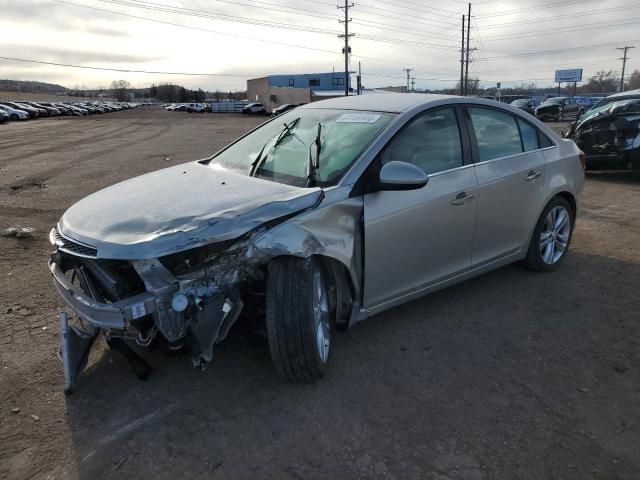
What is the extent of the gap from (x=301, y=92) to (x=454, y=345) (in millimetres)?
69114

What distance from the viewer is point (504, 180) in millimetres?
4266

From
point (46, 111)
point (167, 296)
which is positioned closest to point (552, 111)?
point (167, 296)

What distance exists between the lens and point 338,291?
3.36 meters

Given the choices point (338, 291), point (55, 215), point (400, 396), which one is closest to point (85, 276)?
point (338, 291)

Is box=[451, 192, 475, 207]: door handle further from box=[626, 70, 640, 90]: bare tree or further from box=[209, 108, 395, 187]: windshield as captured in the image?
box=[626, 70, 640, 90]: bare tree

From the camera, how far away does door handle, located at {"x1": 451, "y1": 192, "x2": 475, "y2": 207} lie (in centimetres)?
387

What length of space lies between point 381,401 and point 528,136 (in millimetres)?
2993

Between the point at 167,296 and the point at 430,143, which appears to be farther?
the point at 430,143

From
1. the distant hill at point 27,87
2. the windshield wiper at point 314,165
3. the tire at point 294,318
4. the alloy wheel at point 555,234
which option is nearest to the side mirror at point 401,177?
the windshield wiper at point 314,165

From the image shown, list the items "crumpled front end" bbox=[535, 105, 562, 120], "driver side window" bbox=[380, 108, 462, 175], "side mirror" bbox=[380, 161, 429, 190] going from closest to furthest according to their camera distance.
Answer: "side mirror" bbox=[380, 161, 429, 190], "driver side window" bbox=[380, 108, 462, 175], "crumpled front end" bbox=[535, 105, 562, 120]

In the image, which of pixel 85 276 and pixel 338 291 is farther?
pixel 338 291

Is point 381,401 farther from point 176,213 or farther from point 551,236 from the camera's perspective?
point 551,236

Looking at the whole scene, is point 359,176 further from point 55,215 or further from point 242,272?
point 55,215

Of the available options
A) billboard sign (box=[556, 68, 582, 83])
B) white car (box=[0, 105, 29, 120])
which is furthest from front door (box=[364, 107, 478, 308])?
billboard sign (box=[556, 68, 582, 83])
